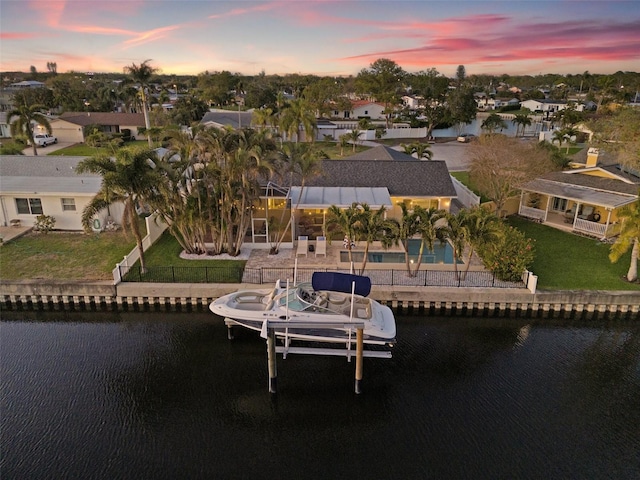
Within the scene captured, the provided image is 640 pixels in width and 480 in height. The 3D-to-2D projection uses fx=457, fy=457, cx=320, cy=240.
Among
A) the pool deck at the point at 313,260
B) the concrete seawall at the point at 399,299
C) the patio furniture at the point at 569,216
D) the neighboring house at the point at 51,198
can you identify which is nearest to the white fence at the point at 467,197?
the patio furniture at the point at 569,216

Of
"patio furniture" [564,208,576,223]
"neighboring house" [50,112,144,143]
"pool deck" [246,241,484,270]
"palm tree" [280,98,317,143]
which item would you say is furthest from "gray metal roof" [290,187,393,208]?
"neighboring house" [50,112,144,143]

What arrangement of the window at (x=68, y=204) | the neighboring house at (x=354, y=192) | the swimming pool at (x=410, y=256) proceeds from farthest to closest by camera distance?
the window at (x=68, y=204)
the neighboring house at (x=354, y=192)
the swimming pool at (x=410, y=256)

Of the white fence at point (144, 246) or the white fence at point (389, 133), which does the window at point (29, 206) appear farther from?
the white fence at point (389, 133)

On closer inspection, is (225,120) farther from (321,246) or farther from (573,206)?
(573,206)

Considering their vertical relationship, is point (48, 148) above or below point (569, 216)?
above

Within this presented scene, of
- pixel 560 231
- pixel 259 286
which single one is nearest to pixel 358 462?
pixel 259 286

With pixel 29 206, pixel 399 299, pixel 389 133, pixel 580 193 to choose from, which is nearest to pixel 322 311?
pixel 399 299
